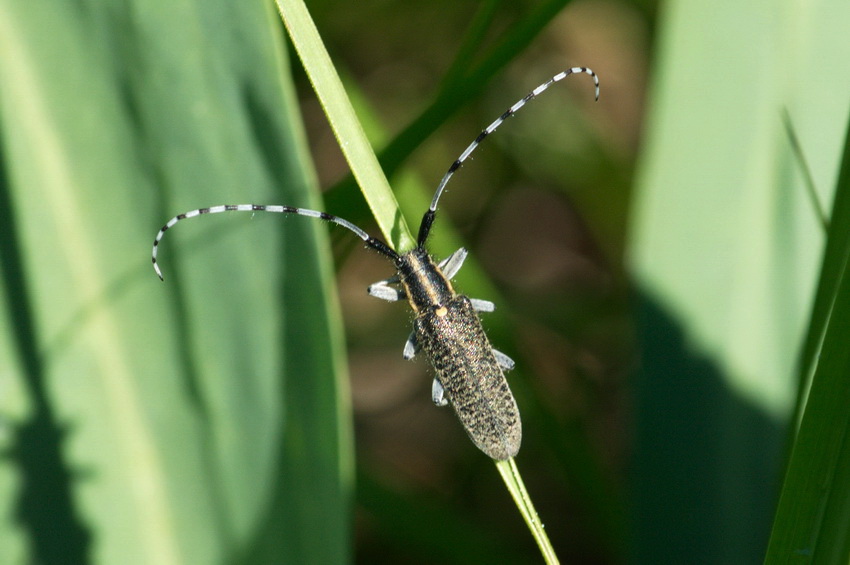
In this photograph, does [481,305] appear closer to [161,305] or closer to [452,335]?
[452,335]

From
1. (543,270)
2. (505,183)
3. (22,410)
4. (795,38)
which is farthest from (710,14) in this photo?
(543,270)

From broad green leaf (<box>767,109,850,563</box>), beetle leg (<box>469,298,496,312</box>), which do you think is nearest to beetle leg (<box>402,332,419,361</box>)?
beetle leg (<box>469,298,496,312</box>)

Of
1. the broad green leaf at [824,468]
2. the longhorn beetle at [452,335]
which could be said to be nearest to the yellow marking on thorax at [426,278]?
the longhorn beetle at [452,335]

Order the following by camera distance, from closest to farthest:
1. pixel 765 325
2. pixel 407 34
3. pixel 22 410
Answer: pixel 22 410 < pixel 765 325 < pixel 407 34

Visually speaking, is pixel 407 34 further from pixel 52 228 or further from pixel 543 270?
pixel 52 228

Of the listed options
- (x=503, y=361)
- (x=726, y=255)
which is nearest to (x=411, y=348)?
(x=503, y=361)

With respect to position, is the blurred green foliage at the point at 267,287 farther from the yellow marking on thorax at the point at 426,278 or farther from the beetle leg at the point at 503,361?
the beetle leg at the point at 503,361
